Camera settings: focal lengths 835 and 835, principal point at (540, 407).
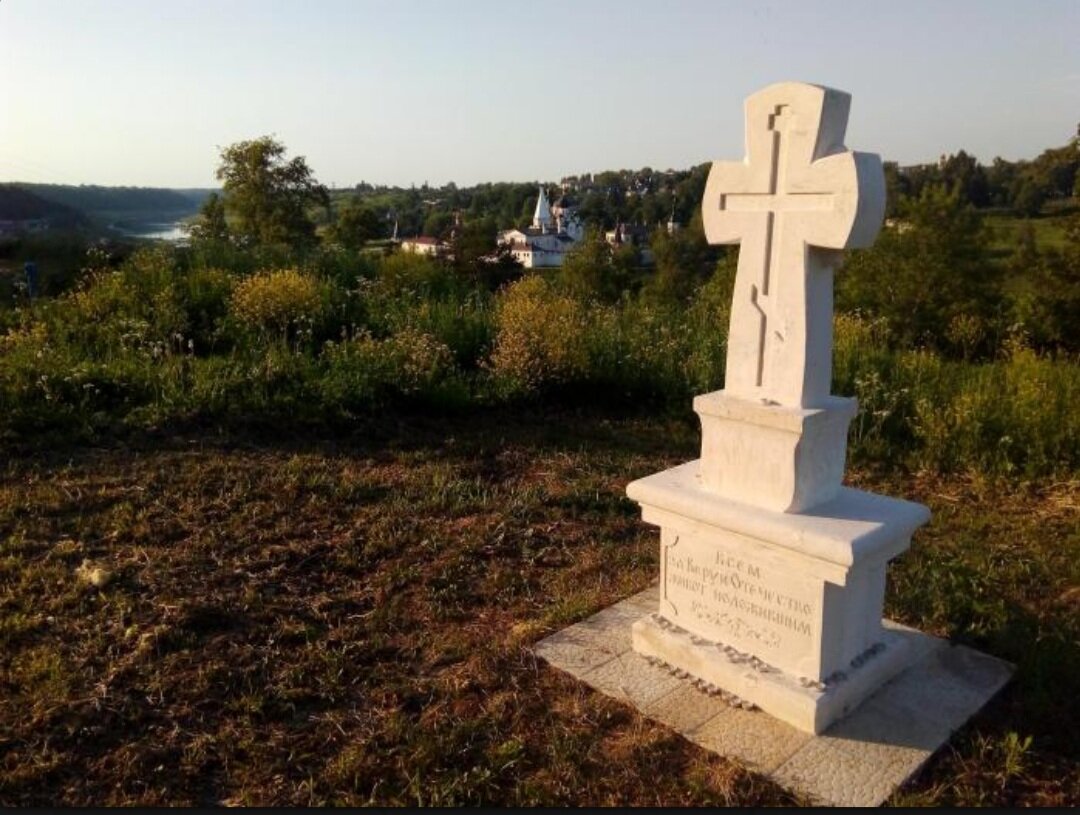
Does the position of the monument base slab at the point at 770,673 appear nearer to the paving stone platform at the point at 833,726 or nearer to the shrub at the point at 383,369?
the paving stone platform at the point at 833,726

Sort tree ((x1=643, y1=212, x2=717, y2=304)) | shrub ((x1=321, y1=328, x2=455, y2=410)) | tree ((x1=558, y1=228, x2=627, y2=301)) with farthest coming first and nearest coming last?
1. tree ((x1=643, y1=212, x2=717, y2=304))
2. tree ((x1=558, y1=228, x2=627, y2=301))
3. shrub ((x1=321, y1=328, x2=455, y2=410))

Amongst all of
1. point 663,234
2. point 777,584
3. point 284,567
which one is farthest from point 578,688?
point 663,234

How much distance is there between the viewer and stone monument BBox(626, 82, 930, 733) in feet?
9.30

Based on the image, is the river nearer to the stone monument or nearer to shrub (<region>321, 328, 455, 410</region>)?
shrub (<region>321, 328, 455, 410</region>)

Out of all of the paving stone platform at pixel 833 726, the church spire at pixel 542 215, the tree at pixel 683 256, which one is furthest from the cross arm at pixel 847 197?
the church spire at pixel 542 215

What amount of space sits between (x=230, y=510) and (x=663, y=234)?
48.8 metres

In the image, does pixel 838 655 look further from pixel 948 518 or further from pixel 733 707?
pixel 948 518

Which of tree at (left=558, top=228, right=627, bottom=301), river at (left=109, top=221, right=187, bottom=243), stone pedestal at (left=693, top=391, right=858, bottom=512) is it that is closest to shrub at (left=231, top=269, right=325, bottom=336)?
river at (left=109, top=221, right=187, bottom=243)

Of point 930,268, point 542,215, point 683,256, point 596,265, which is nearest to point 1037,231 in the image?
point 930,268

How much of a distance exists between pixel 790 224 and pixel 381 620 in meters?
2.40

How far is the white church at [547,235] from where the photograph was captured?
2672 inches

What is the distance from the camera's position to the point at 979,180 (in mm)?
40656

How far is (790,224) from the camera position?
2.96 meters

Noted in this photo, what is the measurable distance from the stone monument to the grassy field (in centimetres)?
43
